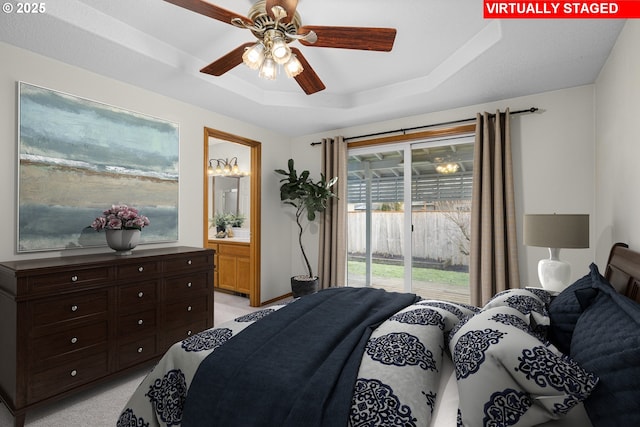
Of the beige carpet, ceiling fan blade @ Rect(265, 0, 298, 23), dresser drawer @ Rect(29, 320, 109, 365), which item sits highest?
ceiling fan blade @ Rect(265, 0, 298, 23)

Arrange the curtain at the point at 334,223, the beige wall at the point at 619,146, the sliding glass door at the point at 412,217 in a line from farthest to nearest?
the curtain at the point at 334,223
the sliding glass door at the point at 412,217
the beige wall at the point at 619,146

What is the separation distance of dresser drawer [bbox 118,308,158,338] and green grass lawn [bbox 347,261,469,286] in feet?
8.65

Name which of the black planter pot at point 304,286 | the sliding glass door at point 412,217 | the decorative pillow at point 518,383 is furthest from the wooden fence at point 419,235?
the decorative pillow at point 518,383

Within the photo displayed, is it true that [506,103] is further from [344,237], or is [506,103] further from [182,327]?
[182,327]

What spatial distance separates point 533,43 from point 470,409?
98.7 inches

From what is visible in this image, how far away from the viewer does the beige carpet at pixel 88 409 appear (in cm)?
194

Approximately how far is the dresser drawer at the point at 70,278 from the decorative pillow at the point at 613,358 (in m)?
2.73

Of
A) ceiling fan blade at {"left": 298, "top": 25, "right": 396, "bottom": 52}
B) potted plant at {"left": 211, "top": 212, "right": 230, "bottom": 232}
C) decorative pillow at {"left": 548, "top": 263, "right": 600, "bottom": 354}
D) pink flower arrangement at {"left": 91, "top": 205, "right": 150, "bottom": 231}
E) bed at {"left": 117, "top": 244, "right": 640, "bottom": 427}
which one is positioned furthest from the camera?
potted plant at {"left": 211, "top": 212, "right": 230, "bottom": 232}

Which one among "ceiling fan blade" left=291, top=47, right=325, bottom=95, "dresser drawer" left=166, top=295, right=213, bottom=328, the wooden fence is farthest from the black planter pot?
"ceiling fan blade" left=291, top=47, right=325, bottom=95

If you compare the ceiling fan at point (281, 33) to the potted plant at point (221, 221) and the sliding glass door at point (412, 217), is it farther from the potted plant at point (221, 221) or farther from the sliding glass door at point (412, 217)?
the potted plant at point (221, 221)

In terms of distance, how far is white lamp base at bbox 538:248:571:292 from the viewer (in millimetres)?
2338

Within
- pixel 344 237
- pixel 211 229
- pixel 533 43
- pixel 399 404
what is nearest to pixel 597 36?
pixel 533 43

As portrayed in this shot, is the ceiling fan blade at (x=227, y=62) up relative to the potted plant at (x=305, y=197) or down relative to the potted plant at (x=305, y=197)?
up

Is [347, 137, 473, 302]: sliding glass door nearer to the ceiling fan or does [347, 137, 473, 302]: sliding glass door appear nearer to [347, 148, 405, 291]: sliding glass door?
[347, 148, 405, 291]: sliding glass door
